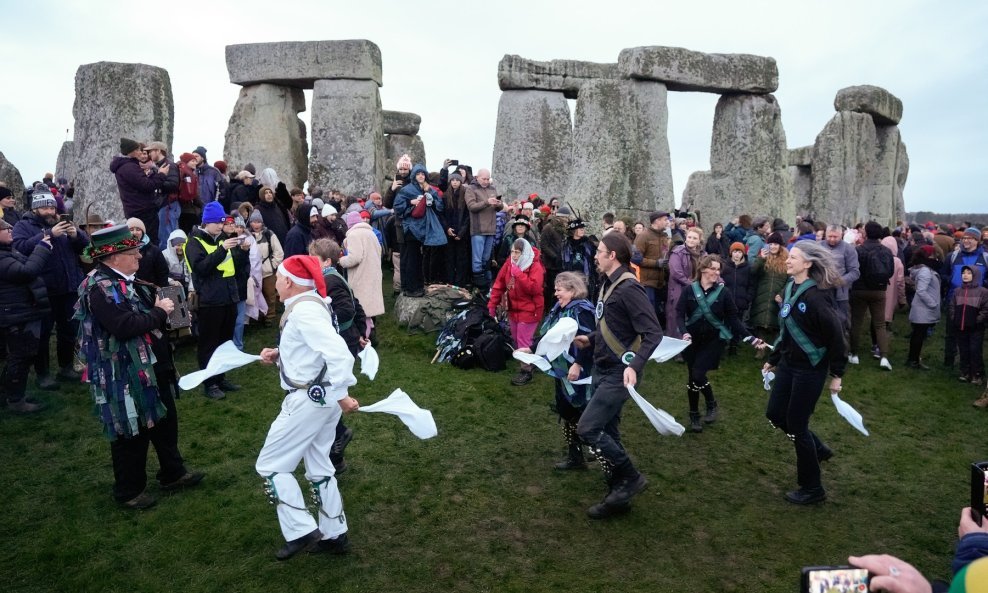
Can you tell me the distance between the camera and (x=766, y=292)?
10.1 m

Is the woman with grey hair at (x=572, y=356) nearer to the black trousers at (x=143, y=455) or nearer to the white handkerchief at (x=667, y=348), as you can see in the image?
the white handkerchief at (x=667, y=348)

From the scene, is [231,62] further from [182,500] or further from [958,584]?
[958,584]

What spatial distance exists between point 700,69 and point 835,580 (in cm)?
1197

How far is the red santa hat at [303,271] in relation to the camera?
14.4 feet

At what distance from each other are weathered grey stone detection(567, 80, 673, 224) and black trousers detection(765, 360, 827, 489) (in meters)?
7.27

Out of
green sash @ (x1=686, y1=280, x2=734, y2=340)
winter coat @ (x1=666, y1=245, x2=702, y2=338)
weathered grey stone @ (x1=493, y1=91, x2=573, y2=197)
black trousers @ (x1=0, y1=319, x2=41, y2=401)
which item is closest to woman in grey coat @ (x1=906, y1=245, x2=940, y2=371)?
winter coat @ (x1=666, y1=245, x2=702, y2=338)

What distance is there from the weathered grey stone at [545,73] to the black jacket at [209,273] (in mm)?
10850

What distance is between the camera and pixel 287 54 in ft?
45.4

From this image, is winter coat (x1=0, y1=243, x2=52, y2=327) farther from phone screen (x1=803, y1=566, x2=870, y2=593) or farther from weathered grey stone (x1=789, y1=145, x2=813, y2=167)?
weathered grey stone (x1=789, y1=145, x2=813, y2=167)

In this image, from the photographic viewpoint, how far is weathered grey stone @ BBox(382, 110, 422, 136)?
2203 centimetres

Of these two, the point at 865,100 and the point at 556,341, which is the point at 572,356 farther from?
the point at 865,100

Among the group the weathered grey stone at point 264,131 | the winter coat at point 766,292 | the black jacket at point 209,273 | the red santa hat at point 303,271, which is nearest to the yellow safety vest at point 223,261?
the black jacket at point 209,273

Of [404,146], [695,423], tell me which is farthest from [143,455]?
[404,146]

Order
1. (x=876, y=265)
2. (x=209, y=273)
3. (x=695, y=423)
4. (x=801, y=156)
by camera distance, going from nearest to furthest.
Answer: (x=695, y=423), (x=209, y=273), (x=876, y=265), (x=801, y=156)
